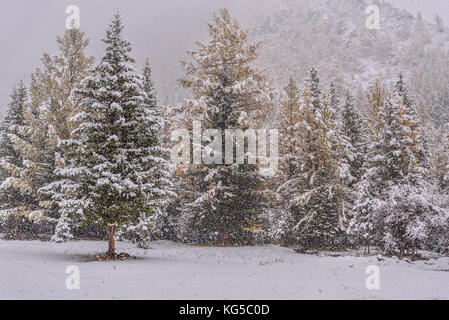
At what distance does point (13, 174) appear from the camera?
27125 mm

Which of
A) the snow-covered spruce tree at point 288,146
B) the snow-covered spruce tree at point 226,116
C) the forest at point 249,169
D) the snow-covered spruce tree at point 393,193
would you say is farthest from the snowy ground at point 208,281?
the snow-covered spruce tree at point 288,146

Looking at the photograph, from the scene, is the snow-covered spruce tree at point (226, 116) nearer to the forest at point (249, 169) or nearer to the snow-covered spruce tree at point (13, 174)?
the forest at point (249, 169)

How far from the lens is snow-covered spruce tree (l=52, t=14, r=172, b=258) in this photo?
17109 mm

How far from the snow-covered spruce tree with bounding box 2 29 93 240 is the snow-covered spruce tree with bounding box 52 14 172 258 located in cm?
865

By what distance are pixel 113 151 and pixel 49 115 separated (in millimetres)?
10928

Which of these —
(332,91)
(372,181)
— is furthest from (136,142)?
(332,91)

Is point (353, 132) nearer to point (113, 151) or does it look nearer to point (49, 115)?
point (113, 151)

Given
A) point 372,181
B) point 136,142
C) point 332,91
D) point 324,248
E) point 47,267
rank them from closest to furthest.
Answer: point 47,267, point 136,142, point 372,181, point 324,248, point 332,91

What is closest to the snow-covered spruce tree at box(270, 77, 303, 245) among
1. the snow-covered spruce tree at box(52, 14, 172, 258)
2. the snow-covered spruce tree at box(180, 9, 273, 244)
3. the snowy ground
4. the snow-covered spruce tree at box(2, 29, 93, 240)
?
the snow-covered spruce tree at box(180, 9, 273, 244)

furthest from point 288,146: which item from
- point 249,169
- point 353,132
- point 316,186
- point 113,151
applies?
point 113,151

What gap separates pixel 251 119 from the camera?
83.0 feet

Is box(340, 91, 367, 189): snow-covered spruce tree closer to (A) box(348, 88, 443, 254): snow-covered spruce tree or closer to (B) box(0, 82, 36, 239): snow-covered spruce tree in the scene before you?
(A) box(348, 88, 443, 254): snow-covered spruce tree
